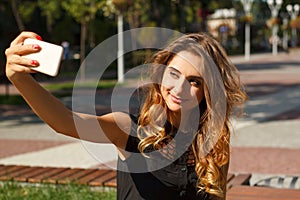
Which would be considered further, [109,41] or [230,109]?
[230,109]

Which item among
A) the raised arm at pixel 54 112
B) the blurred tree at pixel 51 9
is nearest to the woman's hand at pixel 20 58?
the raised arm at pixel 54 112

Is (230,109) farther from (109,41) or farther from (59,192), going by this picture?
(59,192)

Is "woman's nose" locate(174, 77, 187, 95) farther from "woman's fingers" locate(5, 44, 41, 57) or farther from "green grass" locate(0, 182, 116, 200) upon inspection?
"green grass" locate(0, 182, 116, 200)

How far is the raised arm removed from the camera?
143 centimetres

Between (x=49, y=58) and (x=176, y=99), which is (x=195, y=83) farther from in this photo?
(x=49, y=58)

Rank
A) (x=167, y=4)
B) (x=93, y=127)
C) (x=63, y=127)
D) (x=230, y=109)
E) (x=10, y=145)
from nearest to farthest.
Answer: (x=63, y=127), (x=93, y=127), (x=230, y=109), (x=10, y=145), (x=167, y=4)

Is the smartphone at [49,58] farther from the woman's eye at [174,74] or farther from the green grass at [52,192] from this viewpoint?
the green grass at [52,192]

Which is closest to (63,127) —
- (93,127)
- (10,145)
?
(93,127)

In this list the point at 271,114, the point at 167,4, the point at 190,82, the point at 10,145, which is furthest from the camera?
the point at 167,4

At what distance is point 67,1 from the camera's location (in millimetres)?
30016

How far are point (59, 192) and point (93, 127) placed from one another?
10.2 ft

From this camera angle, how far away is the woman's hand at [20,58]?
1.37 metres

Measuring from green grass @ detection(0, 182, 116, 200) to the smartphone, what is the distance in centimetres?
339

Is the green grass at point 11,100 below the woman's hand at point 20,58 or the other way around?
below
